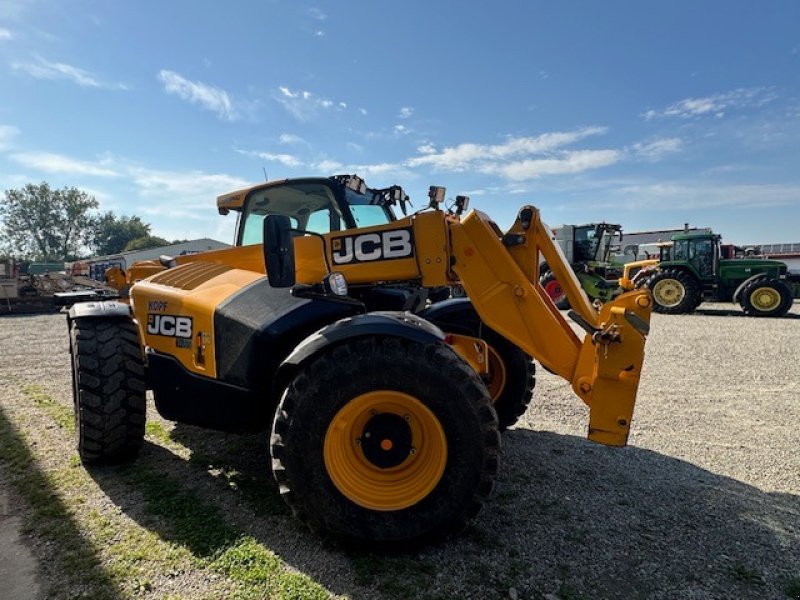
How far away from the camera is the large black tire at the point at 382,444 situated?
8.00 ft

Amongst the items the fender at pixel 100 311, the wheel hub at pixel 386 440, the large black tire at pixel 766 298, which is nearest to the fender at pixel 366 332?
the wheel hub at pixel 386 440

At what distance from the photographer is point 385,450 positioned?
2.57m

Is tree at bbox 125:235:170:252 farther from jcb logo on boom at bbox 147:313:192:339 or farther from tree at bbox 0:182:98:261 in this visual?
jcb logo on boom at bbox 147:313:192:339

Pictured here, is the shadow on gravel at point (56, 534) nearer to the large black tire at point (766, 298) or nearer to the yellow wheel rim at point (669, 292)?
the yellow wheel rim at point (669, 292)

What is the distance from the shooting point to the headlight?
3.11 m

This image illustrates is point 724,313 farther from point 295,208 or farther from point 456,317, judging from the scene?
point 295,208

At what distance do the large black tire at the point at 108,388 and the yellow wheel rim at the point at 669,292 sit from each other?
15.7 metres

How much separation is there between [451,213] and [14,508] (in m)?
3.51

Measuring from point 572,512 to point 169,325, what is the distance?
118 inches

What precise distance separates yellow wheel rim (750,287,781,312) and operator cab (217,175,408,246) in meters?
14.4

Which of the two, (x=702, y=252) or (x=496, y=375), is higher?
(x=702, y=252)

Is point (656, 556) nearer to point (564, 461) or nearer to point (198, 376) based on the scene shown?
point (564, 461)

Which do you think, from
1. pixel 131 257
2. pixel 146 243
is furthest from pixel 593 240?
pixel 146 243

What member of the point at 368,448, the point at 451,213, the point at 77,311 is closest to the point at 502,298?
the point at 451,213
